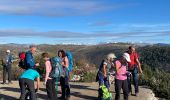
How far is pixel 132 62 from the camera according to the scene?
16.1 m

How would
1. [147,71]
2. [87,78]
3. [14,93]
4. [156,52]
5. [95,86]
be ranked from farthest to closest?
[156,52] < [147,71] < [87,78] < [95,86] < [14,93]

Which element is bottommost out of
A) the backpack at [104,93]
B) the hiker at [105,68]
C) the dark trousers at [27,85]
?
the backpack at [104,93]

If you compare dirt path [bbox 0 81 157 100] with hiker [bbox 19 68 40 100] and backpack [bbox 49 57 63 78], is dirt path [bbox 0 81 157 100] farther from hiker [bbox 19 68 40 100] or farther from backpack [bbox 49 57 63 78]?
hiker [bbox 19 68 40 100]

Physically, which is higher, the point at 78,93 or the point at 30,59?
the point at 30,59

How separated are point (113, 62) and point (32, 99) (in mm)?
2734

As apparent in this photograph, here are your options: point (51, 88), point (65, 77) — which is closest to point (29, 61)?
point (51, 88)

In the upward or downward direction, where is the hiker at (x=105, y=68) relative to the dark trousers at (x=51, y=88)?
upward

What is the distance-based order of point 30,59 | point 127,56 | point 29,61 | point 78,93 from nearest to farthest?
point 29,61, point 30,59, point 127,56, point 78,93

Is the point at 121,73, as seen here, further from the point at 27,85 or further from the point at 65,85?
the point at 27,85

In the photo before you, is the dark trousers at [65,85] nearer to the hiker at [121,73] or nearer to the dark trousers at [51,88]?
the dark trousers at [51,88]

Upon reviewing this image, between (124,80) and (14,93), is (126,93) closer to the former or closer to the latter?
(124,80)

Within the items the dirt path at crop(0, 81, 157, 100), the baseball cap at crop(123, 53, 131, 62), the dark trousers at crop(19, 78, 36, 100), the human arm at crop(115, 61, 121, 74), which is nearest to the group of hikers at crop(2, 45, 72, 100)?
the dark trousers at crop(19, 78, 36, 100)

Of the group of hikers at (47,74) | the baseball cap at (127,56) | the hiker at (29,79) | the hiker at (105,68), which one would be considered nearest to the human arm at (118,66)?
the hiker at (105,68)

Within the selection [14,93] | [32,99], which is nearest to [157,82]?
[14,93]
